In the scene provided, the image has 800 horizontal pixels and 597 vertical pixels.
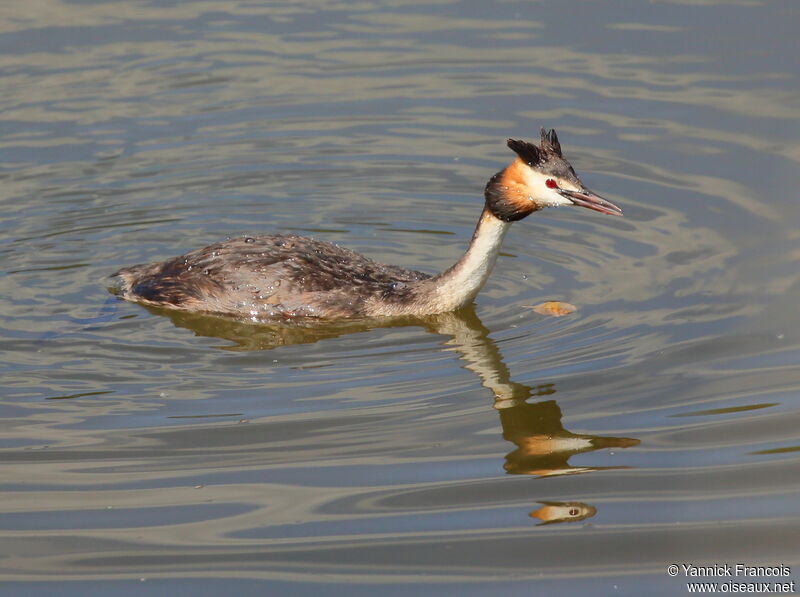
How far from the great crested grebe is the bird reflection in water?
0.30 feet

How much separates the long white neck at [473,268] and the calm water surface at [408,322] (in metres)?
0.21

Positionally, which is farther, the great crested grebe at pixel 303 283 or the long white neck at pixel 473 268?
the great crested grebe at pixel 303 283

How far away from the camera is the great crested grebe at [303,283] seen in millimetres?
9109

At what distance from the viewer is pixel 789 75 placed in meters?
12.9

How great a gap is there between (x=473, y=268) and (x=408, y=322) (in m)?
0.62

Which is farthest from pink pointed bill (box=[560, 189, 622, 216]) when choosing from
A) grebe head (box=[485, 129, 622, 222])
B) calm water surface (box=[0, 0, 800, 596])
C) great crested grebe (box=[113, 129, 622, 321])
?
calm water surface (box=[0, 0, 800, 596])

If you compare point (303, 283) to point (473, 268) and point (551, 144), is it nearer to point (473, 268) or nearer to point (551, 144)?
point (473, 268)

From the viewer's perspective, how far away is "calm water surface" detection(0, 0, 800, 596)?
6.07 m

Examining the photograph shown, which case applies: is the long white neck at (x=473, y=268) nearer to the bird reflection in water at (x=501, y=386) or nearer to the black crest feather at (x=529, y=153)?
the bird reflection in water at (x=501, y=386)

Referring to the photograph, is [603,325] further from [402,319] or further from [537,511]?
[537,511]

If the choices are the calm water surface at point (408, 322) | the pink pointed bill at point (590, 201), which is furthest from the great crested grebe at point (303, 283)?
the pink pointed bill at point (590, 201)

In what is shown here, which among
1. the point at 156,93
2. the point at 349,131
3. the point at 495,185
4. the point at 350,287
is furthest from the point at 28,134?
the point at 495,185

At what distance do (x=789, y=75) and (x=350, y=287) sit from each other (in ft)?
20.1

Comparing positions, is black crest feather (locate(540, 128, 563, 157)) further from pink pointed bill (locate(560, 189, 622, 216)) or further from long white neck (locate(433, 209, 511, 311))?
long white neck (locate(433, 209, 511, 311))
